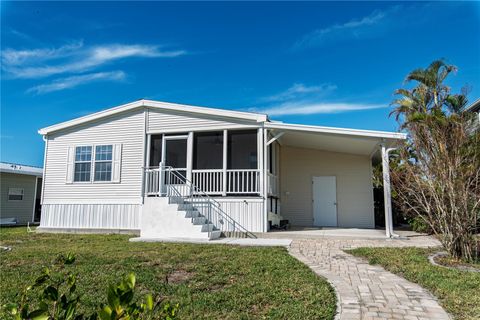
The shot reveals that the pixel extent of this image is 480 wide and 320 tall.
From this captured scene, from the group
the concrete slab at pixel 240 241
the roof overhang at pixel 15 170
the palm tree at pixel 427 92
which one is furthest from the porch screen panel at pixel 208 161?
the roof overhang at pixel 15 170

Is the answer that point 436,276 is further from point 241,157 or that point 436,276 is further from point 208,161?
point 208,161

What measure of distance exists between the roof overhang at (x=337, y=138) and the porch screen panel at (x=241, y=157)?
124 centimetres

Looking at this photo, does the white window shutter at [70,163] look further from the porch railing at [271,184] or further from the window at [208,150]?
the porch railing at [271,184]

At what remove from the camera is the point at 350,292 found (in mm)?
4520

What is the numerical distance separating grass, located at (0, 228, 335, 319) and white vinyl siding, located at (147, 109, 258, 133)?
4.32 metres

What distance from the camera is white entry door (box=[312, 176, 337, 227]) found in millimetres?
13062

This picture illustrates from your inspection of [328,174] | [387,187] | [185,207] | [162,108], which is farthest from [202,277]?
[328,174]

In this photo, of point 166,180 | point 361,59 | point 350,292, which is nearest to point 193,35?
point 166,180

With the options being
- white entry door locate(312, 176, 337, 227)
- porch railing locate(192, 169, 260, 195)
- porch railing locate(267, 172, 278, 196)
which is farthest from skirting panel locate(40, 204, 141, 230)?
white entry door locate(312, 176, 337, 227)

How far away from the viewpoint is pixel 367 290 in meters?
4.64

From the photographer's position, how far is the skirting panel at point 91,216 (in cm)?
1150

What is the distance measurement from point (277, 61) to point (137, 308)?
14501 mm

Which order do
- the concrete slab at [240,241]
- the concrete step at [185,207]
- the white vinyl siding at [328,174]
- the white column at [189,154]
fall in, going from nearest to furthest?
the concrete slab at [240,241]
the concrete step at [185,207]
the white column at [189,154]
the white vinyl siding at [328,174]

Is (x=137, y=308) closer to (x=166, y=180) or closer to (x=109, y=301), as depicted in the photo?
(x=109, y=301)
